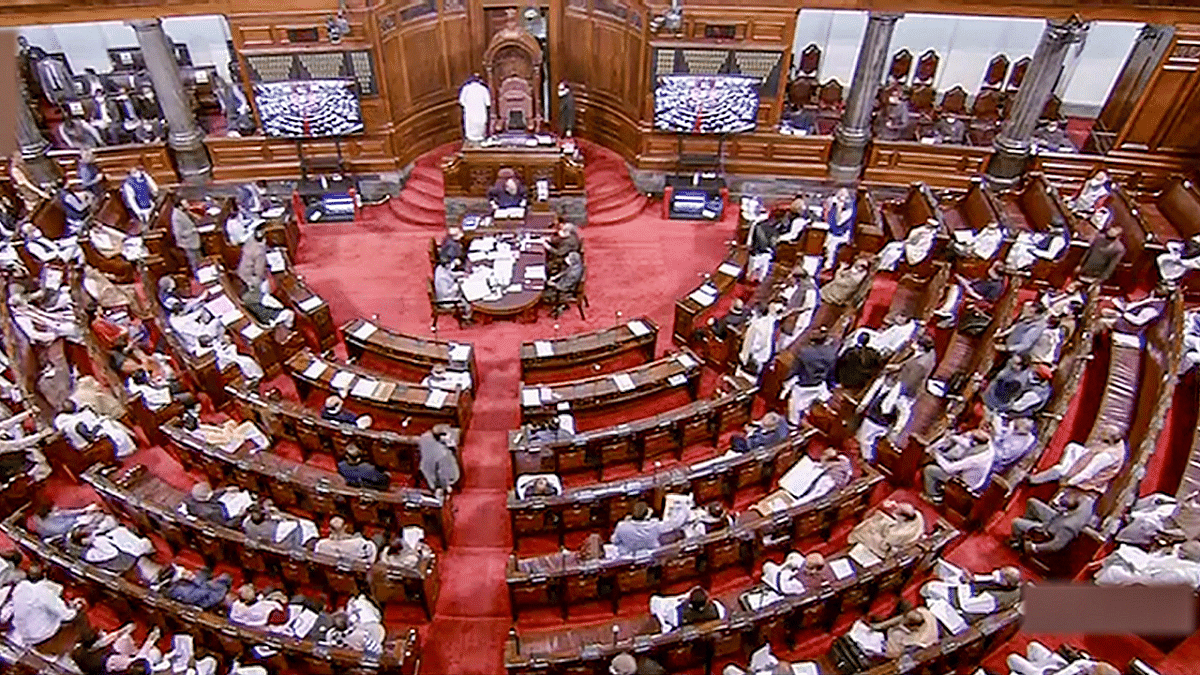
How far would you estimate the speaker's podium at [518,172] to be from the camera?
14.5m

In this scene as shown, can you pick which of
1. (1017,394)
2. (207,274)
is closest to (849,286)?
(1017,394)

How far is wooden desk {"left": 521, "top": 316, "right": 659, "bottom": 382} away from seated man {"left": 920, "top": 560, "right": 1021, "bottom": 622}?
4.84 metres

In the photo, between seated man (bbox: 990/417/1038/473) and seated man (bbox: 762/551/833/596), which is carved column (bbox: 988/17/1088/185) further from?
seated man (bbox: 762/551/833/596)

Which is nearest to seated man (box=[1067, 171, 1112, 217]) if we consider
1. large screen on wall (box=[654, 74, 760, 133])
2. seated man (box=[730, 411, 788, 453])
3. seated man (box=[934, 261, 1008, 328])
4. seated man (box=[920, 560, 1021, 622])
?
seated man (box=[934, 261, 1008, 328])

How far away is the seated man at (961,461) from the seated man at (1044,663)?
6.16ft

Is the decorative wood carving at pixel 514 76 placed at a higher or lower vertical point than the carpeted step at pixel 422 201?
higher

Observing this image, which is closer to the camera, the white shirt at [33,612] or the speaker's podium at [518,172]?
the white shirt at [33,612]

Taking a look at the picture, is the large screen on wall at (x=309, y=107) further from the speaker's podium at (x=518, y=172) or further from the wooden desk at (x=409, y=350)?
the wooden desk at (x=409, y=350)

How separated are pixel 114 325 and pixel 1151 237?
51.2 feet

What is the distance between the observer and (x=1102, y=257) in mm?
12680

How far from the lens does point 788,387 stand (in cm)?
1084

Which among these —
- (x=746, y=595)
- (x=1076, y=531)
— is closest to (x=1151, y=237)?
(x=1076, y=531)

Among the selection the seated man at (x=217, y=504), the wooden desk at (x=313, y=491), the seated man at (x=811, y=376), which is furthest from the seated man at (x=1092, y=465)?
the seated man at (x=217, y=504)

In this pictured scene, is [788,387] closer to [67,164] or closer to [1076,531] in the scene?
[1076,531]
